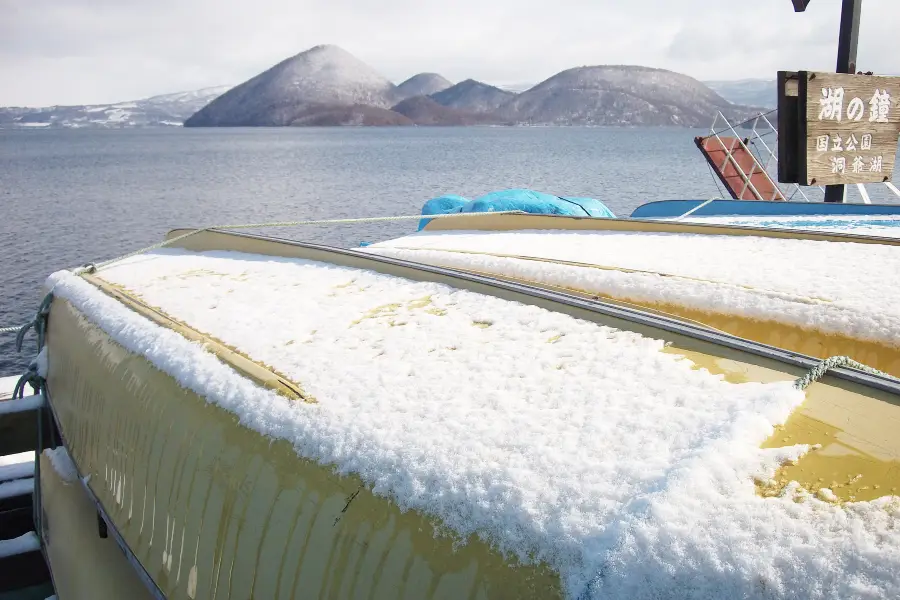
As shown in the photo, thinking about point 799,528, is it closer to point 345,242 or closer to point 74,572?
point 74,572

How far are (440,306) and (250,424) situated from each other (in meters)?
1.00

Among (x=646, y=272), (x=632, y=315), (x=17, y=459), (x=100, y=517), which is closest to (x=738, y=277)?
(x=646, y=272)

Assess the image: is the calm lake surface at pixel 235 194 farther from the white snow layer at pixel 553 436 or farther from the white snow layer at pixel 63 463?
the white snow layer at pixel 553 436

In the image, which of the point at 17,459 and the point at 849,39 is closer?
the point at 17,459

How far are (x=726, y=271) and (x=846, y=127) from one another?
4337mm

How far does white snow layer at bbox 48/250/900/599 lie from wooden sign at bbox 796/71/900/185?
512cm

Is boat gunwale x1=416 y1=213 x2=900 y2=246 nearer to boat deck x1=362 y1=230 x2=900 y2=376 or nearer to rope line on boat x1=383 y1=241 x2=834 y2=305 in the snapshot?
boat deck x1=362 y1=230 x2=900 y2=376

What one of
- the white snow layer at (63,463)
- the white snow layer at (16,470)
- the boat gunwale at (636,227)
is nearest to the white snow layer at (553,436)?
the white snow layer at (63,463)

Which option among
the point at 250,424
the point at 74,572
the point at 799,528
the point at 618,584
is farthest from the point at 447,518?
the point at 74,572

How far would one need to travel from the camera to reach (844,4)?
28.6ft

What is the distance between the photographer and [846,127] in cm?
673

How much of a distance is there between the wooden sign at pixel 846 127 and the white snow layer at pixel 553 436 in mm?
5123

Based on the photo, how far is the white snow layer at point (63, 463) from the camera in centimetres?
390

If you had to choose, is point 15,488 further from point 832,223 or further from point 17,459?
point 832,223
